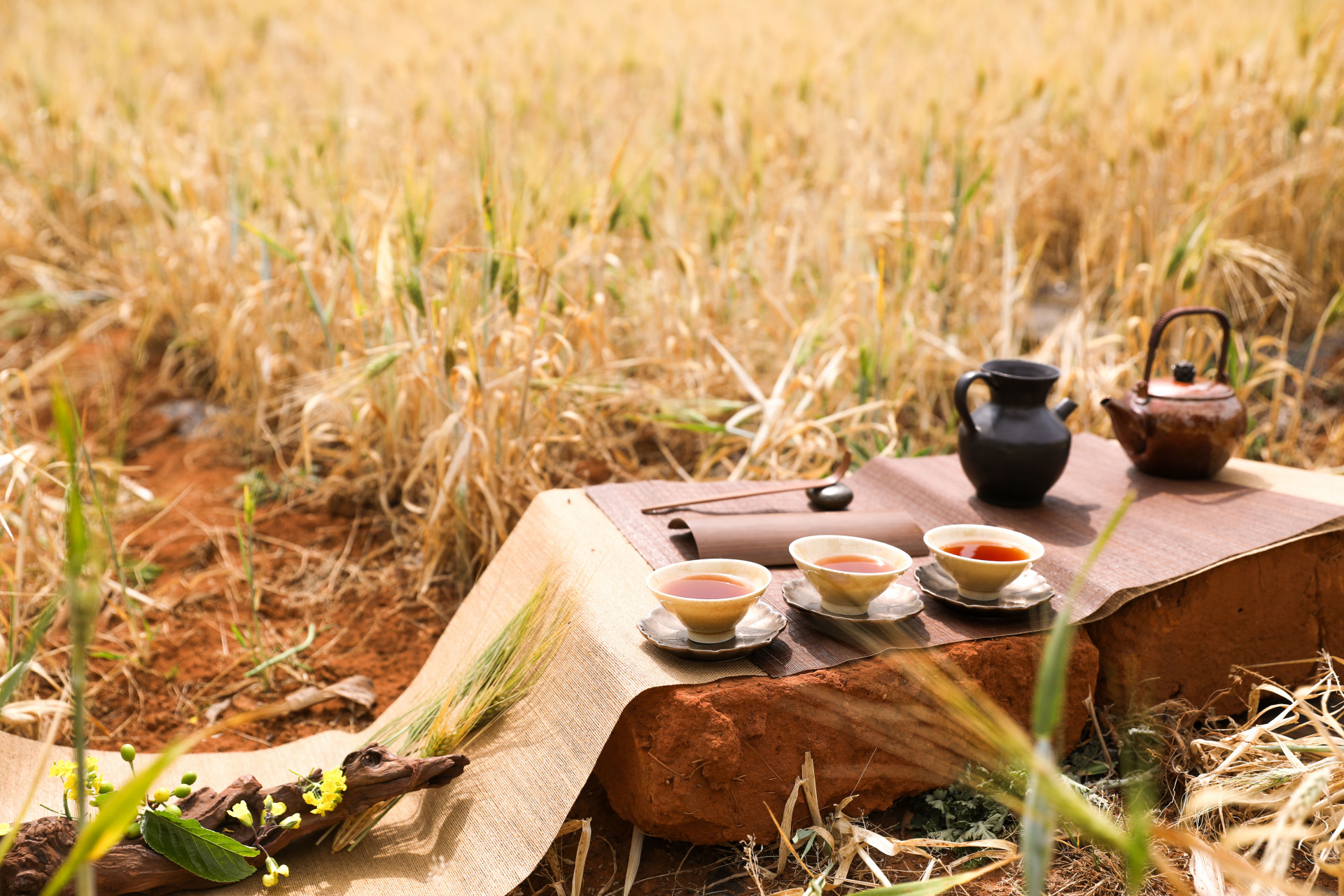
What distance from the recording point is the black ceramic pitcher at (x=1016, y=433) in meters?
1.87

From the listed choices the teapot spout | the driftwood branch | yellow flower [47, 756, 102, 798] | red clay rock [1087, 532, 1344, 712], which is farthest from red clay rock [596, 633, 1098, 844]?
yellow flower [47, 756, 102, 798]

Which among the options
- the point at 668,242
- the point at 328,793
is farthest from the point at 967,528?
the point at 668,242

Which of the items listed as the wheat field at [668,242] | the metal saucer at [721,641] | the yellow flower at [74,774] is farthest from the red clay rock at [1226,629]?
the yellow flower at [74,774]

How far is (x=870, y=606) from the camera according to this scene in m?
1.55

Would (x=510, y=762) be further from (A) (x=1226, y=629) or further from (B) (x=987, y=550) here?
(A) (x=1226, y=629)

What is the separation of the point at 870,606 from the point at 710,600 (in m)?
0.30

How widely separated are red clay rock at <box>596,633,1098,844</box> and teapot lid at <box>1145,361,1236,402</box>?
2.14 ft

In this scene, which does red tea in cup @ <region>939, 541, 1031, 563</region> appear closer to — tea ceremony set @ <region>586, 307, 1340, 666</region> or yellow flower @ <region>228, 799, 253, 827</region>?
tea ceremony set @ <region>586, 307, 1340, 666</region>

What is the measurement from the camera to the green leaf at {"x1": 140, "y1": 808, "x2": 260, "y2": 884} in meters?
1.36

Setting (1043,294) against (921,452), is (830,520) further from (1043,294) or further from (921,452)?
(1043,294)

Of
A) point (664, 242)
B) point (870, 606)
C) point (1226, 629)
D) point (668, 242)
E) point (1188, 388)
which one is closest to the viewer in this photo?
point (870, 606)

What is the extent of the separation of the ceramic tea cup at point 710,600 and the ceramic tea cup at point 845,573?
77mm

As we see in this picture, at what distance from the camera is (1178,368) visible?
2.00 metres

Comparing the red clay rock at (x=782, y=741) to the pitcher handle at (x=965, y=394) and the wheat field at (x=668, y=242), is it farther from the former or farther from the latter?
the wheat field at (x=668, y=242)
